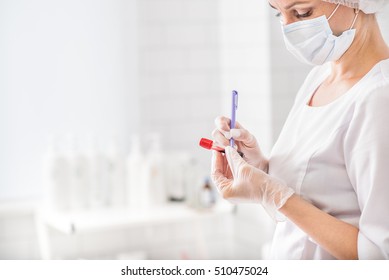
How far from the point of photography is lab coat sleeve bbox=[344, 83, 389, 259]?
2.65ft

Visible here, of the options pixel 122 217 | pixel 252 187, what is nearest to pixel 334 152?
pixel 252 187

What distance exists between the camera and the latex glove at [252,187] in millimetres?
880

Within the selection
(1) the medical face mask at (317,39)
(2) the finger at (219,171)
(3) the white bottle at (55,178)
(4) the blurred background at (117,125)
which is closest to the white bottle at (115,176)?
(4) the blurred background at (117,125)

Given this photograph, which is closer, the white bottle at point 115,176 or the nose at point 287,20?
the nose at point 287,20

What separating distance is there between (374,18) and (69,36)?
41.9 inches

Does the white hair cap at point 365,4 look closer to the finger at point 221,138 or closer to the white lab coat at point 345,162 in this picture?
the white lab coat at point 345,162

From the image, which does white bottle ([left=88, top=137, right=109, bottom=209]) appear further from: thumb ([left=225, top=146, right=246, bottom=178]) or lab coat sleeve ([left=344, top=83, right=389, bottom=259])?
lab coat sleeve ([left=344, top=83, right=389, bottom=259])

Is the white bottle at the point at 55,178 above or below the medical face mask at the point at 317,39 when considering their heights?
below

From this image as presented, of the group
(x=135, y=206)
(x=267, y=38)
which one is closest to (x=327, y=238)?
(x=267, y=38)

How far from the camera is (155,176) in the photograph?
182cm

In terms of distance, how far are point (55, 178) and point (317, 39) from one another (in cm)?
107

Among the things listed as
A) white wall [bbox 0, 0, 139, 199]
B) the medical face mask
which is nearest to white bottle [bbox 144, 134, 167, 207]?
white wall [bbox 0, 0, 139, 199]

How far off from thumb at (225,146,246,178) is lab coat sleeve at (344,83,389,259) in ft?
0.51

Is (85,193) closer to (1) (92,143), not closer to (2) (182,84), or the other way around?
(1) (92,143)
